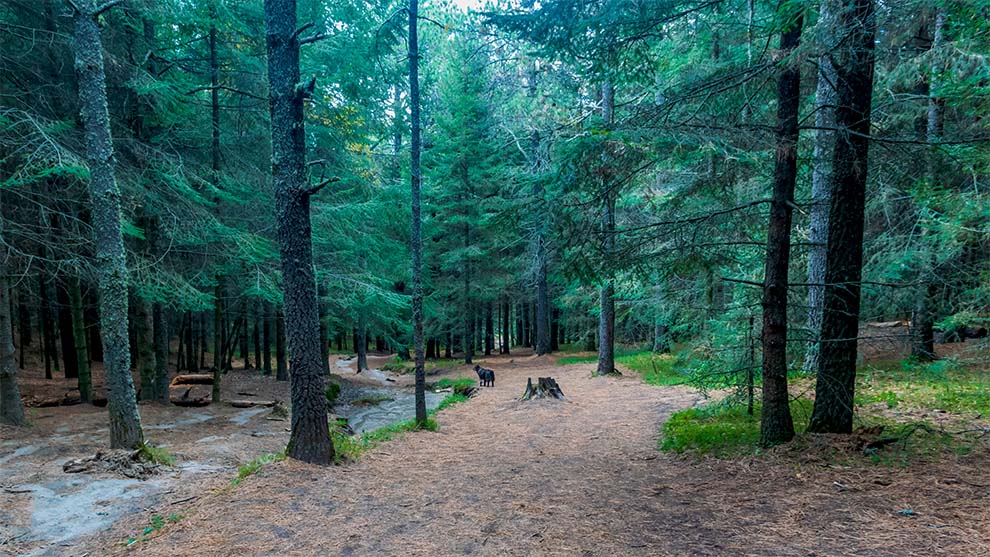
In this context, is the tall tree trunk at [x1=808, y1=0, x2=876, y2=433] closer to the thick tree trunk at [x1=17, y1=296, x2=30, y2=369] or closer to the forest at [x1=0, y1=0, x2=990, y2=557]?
the forest at [x1=0, y1=0, x2=990, y2=557]

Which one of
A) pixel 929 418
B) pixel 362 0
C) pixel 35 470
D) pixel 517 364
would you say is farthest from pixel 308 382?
pixel 517 364

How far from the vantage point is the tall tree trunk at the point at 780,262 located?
496 cm

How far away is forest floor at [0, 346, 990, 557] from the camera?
3.43 meters

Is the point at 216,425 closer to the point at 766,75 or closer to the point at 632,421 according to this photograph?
the point at 632,421

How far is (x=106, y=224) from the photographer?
6.21 metres

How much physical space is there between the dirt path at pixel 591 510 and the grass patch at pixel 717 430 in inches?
13.1

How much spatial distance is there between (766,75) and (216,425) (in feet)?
37.8

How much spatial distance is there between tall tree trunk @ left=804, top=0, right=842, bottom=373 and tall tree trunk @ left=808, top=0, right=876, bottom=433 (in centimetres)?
15

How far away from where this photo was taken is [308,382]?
581 centimetres

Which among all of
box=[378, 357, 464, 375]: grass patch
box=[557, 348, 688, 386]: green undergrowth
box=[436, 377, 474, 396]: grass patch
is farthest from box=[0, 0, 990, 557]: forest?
box=[378, 357, 464, 375]: grass patch

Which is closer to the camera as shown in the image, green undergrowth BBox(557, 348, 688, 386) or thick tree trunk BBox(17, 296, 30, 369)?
green undergrowth BBox(557, 348, 688, 386)

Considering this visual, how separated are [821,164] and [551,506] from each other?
574 centimetres

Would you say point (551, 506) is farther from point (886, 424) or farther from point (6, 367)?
point (6, 367)

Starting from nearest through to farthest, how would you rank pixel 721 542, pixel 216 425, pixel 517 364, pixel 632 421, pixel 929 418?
pixel 721 542
pixel 929 418
pixel 632 421
pixel 216 425
pixel 517 364
